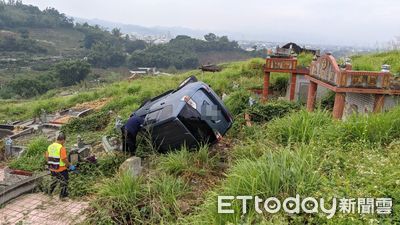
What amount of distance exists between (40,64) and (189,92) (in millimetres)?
64055

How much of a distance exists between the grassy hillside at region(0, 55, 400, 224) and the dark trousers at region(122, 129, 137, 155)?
172 mm

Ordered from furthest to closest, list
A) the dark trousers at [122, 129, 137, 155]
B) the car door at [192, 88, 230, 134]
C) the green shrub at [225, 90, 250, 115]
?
the green shrub at [225, 90, 250, 115], the dark trousers at [122, 129, 137, 155], the car door at [192, 88, 230, 134]

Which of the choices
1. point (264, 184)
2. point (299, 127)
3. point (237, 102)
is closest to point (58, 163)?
point (264, 184)

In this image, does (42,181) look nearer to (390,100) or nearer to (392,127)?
(392,127)

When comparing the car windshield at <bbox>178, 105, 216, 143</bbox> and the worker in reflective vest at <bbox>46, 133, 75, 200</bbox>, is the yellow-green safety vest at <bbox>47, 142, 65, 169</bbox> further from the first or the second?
the car windshield at <bbox>178, 105, 216, 143</bbox>

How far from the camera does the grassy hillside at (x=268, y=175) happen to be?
3125 mm

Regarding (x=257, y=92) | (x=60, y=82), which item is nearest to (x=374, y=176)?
(x=257, y=92)

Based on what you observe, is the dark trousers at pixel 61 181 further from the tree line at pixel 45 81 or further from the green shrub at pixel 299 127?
the tree line at pixel 45 81

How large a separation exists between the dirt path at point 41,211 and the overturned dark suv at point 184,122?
168cm

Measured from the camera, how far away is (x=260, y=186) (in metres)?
3.35

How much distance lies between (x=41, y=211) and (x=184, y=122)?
2.66m

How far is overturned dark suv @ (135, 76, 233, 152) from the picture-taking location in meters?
5.73

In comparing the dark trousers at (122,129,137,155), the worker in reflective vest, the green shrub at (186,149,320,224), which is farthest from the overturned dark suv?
the green shrub at (186,149,320,224)

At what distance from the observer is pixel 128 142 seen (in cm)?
636
